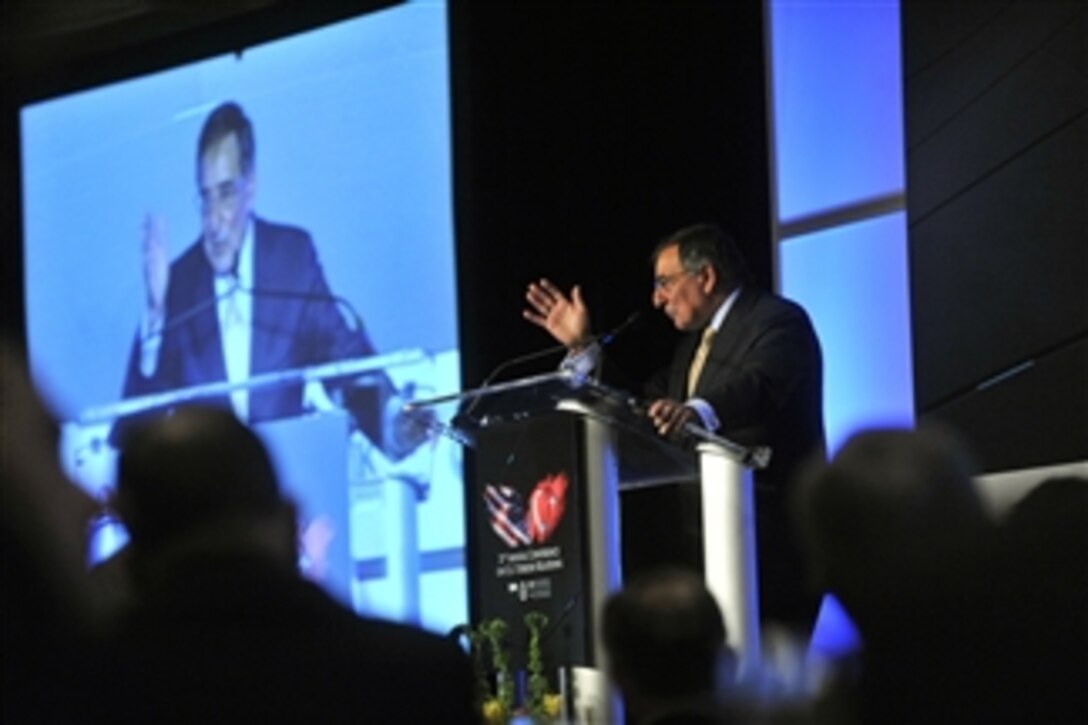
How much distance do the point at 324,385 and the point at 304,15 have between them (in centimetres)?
127

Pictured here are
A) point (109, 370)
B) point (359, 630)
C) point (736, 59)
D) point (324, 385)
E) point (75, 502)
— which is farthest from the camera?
point (109, 370)

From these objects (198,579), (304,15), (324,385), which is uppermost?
(304,15)

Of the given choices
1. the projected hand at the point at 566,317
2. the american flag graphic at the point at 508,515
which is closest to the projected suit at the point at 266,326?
the projected hand at the point at 566,317

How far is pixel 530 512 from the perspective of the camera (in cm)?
379

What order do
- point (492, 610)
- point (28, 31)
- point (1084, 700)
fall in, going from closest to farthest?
point (1084, 700) → point (492, 610) → point (28, 31)

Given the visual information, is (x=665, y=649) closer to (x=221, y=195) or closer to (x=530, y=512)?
(x=530, y=512)

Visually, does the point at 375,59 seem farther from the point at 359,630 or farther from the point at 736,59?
the point at 359,630

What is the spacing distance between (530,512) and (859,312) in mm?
2149

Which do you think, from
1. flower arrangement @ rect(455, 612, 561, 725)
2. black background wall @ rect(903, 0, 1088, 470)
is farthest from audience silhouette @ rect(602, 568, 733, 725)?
black background wall @ rect(903, 0, 1088, 470)

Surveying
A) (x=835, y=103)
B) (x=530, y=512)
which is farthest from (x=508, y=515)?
(x=835, y=103)

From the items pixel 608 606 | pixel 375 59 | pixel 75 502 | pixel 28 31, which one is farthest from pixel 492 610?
pixel 28 31

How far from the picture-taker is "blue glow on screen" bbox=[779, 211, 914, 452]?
18.3ft

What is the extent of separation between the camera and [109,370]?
6.75 metres

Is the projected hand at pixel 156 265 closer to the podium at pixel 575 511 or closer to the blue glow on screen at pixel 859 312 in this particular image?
the blue glow on screen at pixel 859 312
